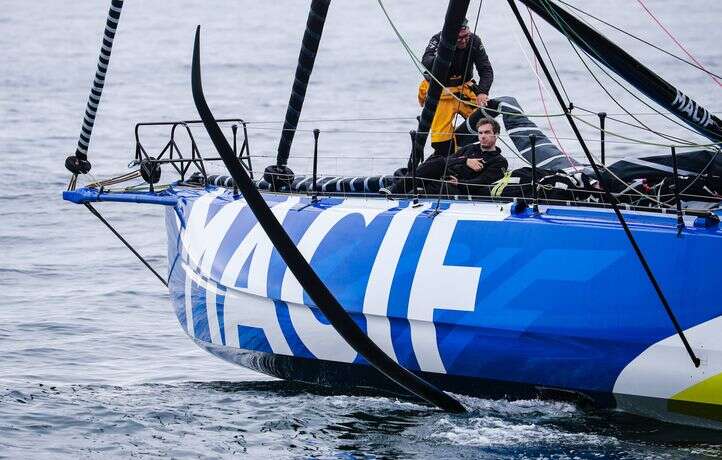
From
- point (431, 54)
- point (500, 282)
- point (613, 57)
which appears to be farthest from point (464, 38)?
point (500, 282)

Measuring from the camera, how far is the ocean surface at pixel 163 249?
953cm

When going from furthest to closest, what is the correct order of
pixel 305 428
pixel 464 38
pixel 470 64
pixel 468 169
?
1. pixel 470 64
2. pixel 464 38
3. pixel 468 169
4. pixel 305 428

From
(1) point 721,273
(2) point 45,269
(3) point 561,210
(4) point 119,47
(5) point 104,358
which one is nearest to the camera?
(1) point 721,273

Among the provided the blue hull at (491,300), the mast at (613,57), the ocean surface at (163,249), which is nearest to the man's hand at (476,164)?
the blue hull at (491,300)

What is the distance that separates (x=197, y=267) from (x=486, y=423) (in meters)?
3.48

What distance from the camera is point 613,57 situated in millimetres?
9508

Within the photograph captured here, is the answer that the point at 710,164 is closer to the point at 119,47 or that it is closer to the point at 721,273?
the point at 721,273

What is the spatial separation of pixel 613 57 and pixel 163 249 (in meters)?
11.2

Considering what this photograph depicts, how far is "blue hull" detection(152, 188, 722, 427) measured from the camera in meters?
8.78

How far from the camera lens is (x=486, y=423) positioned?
376 inches

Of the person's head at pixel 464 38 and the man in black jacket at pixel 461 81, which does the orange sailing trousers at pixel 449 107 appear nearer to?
the man in black jacket at pixel 461 81

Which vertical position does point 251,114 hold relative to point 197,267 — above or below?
above

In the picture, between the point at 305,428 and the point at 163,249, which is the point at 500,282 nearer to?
the point at 305,428

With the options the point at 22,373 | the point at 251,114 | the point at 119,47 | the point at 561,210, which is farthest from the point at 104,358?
the point at 119,47
